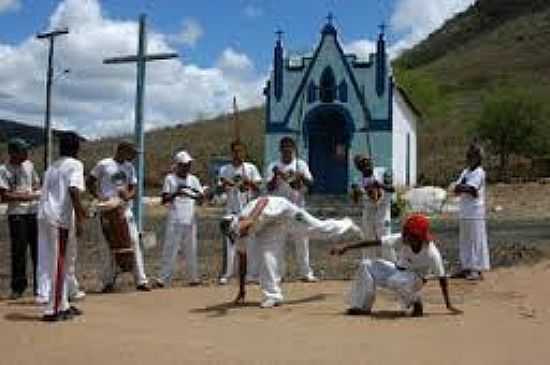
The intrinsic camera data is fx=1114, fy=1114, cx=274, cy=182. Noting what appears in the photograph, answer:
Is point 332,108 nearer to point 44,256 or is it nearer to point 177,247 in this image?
point 177,247

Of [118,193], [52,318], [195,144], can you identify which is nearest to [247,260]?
[118,193]

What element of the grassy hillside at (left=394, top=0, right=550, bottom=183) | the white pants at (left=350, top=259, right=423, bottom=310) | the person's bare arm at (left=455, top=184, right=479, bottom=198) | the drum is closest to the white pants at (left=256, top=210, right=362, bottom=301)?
the white pants at (left=350, top=259, right=423, bottom=310)

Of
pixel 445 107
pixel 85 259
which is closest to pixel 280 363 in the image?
pixel 85 259

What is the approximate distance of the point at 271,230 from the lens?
1155cm

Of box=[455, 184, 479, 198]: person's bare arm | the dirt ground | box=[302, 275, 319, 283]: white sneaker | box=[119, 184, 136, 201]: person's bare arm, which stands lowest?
the dirt ground

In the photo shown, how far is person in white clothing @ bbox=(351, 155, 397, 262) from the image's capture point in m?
13.3

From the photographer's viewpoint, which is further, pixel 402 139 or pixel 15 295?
pixel 402 139

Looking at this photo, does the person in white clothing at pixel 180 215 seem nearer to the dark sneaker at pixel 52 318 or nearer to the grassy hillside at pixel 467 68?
the dark sneaker at pixel 52 318

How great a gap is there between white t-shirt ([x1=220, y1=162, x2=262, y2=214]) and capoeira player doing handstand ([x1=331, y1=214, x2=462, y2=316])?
2.86 metres

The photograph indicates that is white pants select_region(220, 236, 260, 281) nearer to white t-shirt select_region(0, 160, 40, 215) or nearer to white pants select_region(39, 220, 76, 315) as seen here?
white pants select_region(39, 220, 76, 315)

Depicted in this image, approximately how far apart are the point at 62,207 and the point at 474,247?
5.74 metres

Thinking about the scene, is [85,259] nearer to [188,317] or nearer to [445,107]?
[188,317]

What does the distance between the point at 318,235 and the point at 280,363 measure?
3.57 meters

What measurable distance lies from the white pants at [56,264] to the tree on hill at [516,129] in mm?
41774
